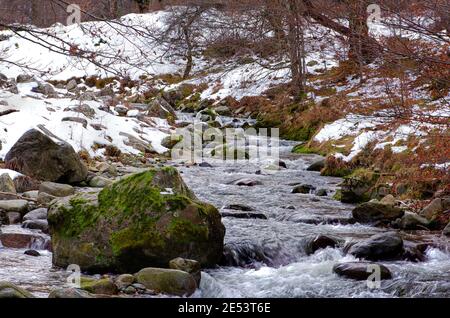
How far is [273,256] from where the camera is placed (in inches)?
263

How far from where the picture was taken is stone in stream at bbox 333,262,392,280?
5.86 m

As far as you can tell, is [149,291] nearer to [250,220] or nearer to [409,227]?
[250,220]

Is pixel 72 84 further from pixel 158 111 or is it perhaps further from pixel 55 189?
pixel 55 189

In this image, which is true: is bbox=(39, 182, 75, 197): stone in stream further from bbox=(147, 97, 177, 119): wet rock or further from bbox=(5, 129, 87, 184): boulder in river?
bbox=(147, 97, 177, 119): wet rock

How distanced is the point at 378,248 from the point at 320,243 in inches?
27.3

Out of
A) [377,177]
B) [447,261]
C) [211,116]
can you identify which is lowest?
[447,261]

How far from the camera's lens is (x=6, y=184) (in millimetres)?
8703

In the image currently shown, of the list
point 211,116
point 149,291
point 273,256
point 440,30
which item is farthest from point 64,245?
point 211,116

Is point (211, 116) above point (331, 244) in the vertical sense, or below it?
above

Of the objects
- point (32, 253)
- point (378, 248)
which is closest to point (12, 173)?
point (32, 253)

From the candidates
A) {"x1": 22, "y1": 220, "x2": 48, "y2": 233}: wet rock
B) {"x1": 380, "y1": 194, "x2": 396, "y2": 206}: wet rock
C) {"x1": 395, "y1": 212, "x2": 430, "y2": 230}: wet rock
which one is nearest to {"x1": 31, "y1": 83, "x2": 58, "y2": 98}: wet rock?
{"x1": 22, "y1": 220, "x2": 48, "y2": 233}: wet rock

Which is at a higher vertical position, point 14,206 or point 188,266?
point 14,206

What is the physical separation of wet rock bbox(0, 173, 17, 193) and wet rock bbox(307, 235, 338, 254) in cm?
464

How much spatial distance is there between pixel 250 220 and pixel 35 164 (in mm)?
4220
